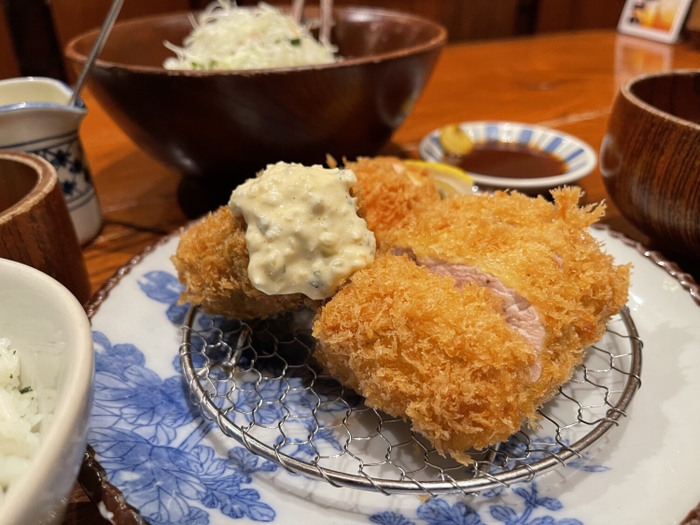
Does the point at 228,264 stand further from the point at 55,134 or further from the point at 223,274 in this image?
the point at 55,134

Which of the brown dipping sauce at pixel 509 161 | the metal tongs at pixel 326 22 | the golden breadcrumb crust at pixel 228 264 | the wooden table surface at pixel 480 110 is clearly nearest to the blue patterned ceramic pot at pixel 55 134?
the wooden table surface at pixel 480 110

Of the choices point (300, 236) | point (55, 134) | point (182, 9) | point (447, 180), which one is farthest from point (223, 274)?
point (182, 9)

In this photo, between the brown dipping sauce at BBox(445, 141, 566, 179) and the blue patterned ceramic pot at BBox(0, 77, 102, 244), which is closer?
the blue patterned ceramic pot at BBox(0, 77, 102, 244)

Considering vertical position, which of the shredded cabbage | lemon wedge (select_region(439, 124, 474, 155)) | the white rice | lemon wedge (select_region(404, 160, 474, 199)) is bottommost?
lemon wedge (select_region(439, 124, 474, 155))

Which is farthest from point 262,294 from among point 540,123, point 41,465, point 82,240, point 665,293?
point 540,123

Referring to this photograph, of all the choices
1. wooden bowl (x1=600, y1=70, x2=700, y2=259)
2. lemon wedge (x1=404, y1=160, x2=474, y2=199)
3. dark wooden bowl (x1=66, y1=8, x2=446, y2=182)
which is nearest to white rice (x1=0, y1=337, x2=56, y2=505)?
dark wooden bowl (x1=66, y1=8, x2=446, y2=182)

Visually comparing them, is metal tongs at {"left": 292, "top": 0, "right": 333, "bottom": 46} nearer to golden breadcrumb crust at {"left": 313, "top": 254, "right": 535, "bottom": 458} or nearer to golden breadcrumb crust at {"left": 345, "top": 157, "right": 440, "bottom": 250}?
golden breadcrumb crust at {"left": 345, "top": 157, "right": 440, "bottom": 250}

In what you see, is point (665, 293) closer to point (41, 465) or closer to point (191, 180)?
point (41, 465)
